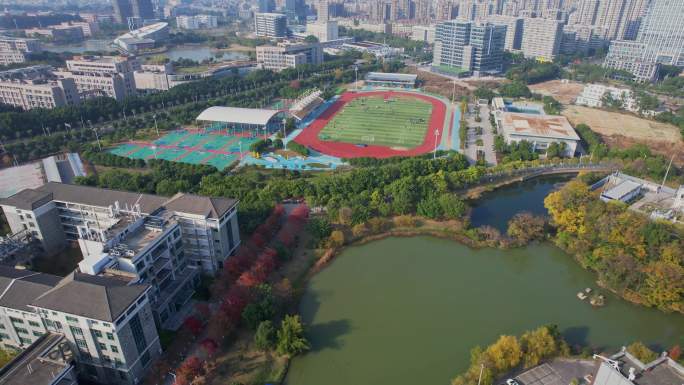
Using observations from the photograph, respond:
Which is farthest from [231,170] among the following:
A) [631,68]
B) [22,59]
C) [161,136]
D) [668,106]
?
[631,68]

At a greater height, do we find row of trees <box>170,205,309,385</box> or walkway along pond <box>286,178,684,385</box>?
row of trees <box>170,205,309,385</box>

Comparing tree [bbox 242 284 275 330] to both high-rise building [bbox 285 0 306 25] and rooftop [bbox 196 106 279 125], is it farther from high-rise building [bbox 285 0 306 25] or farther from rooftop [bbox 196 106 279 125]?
high-rise building [bbox 285 0 306 25]

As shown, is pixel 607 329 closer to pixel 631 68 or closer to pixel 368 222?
pixel 368 222

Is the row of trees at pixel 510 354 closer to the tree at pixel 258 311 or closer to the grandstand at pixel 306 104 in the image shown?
the tree at pixel 258 311

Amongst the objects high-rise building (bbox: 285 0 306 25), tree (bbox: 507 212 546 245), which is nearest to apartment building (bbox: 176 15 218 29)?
high-rise building (bbox: 285 0 306 25)

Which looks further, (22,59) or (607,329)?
(22,59)

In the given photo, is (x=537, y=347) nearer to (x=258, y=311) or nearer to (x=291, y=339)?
(x=291, y=339)

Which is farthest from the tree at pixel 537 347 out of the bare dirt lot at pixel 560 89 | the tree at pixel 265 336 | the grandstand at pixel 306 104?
the bare dirt lot at pixel 560 89
